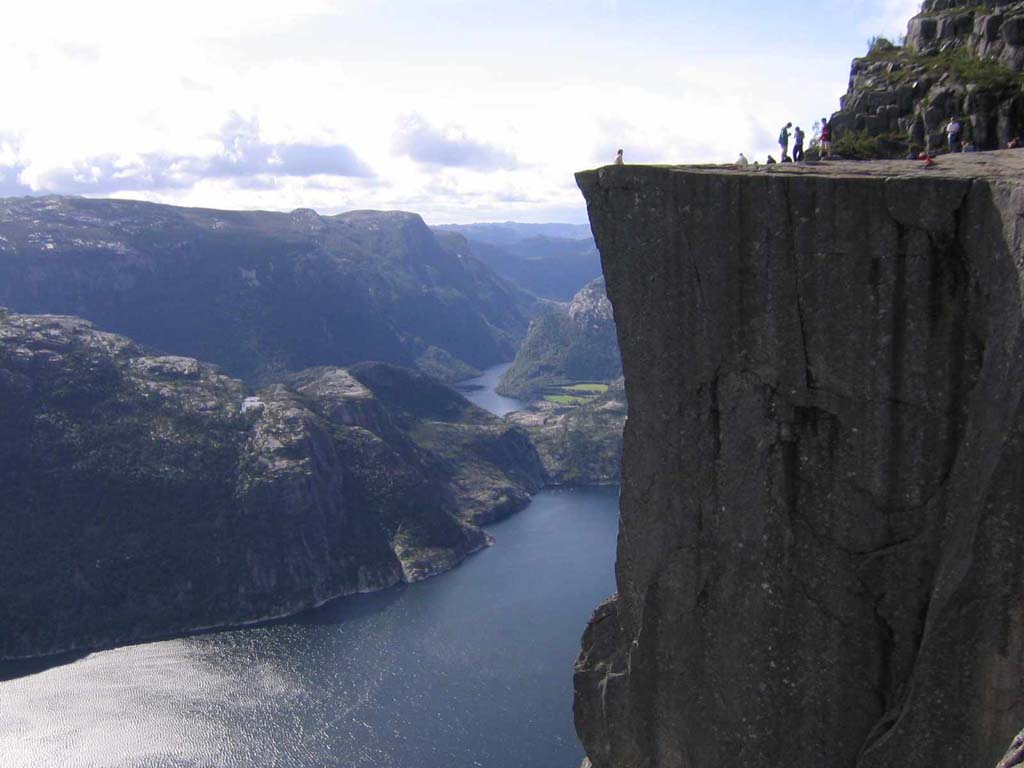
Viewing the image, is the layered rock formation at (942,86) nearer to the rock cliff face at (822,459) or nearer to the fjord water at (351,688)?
the rock cliff face at (822,459)

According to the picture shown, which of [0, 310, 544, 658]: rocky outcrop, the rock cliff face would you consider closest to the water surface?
[0, 310, 544, 658]: rocky outcrop

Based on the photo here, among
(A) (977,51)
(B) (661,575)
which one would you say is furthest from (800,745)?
(A) (977,51)

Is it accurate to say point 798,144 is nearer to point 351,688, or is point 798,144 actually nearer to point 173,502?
point 351,688

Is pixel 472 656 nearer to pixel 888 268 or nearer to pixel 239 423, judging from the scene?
pixel 239 423

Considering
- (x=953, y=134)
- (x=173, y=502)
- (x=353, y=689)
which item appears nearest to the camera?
(x=953, y=134)

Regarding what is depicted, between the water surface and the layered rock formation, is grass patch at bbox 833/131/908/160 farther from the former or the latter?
the water surface

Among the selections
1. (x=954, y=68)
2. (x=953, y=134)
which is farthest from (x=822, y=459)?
(x=954, y=68)
